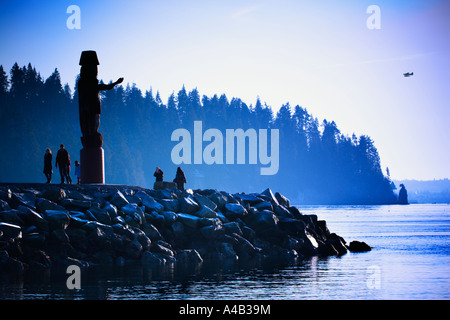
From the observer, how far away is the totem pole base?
103ft

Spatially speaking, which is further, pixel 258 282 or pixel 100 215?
pixel 100 215

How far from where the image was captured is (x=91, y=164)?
104ft

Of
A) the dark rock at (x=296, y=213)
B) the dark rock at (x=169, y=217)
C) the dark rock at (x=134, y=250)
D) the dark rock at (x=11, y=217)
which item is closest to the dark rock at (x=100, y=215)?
the dark rock at (x=134, y=250)

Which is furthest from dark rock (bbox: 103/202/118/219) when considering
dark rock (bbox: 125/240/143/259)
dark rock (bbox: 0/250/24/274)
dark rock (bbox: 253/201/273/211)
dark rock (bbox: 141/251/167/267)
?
dark rock (bbox: 253/201/273/211)

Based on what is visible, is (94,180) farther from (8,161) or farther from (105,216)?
(8,161)

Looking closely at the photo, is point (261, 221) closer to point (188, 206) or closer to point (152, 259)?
point (188, 206)

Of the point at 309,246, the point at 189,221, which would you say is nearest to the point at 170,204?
the point at 189,221

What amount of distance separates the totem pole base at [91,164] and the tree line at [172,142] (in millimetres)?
78827

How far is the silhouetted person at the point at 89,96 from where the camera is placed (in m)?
31.3

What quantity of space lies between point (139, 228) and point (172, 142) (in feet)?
391

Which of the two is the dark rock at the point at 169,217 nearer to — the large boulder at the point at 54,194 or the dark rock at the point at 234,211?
the dark rock at the point at 234,211

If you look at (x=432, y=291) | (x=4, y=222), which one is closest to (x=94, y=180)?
(x=4, y=222)
